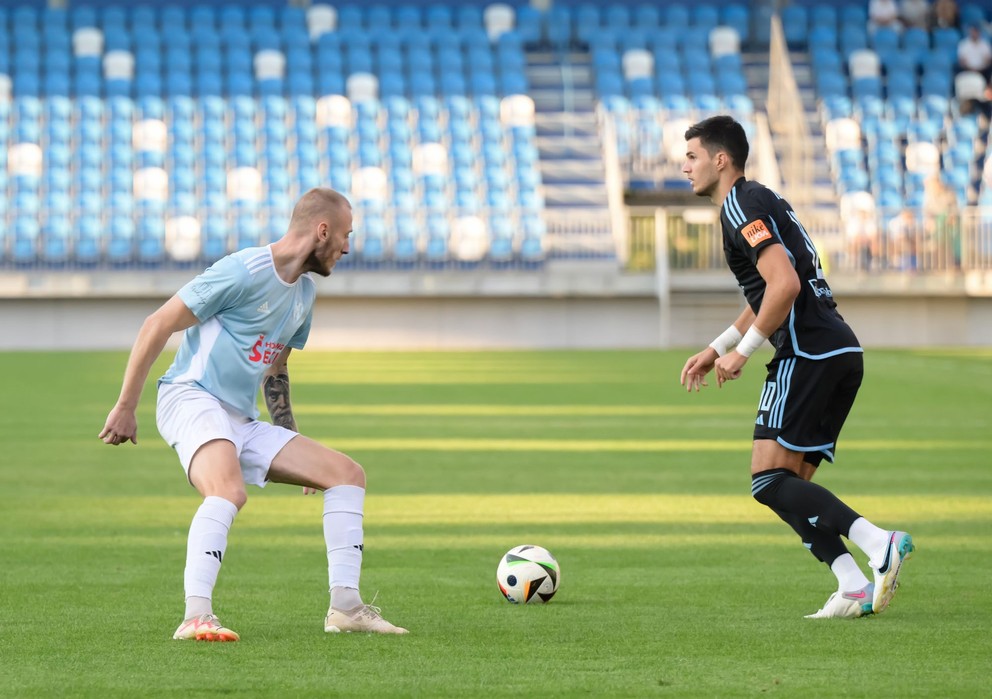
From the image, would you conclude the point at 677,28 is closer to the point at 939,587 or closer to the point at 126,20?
the point at 126,20

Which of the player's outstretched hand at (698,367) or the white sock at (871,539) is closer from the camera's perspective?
the white sock at (871,539)

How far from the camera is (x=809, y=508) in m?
5.91

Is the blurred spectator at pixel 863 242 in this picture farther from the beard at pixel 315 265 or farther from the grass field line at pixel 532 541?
the beard at pixel 315 265

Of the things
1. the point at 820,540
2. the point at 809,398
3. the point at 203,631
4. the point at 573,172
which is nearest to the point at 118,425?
the point at 203,631

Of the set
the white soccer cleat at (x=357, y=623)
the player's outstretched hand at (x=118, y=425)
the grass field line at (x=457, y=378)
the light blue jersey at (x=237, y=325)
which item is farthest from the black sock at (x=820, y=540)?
the grass field line at (x=457, y=378)

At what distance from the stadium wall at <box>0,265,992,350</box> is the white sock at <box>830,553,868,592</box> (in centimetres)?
2573

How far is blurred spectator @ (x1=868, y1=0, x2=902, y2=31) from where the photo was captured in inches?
1528

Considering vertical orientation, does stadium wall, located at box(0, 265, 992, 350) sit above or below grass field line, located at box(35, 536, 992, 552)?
below

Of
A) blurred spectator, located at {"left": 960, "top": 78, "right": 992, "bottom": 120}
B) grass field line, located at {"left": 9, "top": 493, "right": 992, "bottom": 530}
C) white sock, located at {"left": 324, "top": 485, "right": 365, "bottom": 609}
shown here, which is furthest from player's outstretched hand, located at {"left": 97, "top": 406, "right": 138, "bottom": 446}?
blurred spectator, located at {"left": 960, "top": 78, "right": 992, "bottom": 120}

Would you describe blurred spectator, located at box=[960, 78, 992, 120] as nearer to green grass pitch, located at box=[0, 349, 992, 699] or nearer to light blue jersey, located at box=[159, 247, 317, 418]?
green grass pitch, located at box=[0, 349, 992, 699]

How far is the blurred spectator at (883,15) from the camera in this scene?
3881 cm

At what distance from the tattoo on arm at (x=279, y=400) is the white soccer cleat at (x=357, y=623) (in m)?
0.74

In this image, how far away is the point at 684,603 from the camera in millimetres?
6195

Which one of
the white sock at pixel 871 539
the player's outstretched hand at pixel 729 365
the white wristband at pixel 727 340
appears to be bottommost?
the white sock at pixel 871 539
